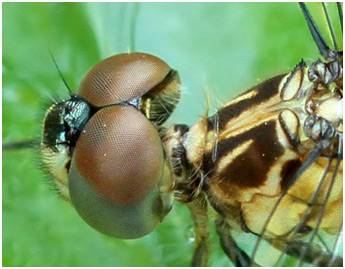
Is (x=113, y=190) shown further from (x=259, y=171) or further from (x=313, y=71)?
(x=313, y=71)

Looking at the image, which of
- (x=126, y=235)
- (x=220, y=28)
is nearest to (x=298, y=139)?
(x=126, y=235)

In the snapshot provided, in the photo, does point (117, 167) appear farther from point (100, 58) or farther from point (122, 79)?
point (100, 58)

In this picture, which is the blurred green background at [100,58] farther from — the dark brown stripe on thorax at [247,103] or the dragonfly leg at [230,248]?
the dark brown stripe on thorax at [247,103]

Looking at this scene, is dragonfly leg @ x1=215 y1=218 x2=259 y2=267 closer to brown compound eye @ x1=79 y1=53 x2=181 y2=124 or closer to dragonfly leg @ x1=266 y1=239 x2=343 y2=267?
dragonfly leg @ x1=266 y1=239 x2=343 y2=267

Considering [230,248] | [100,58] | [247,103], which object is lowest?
[230,248]

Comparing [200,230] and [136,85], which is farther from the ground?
[136,85]

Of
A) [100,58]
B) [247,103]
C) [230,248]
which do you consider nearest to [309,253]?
[230,248]
